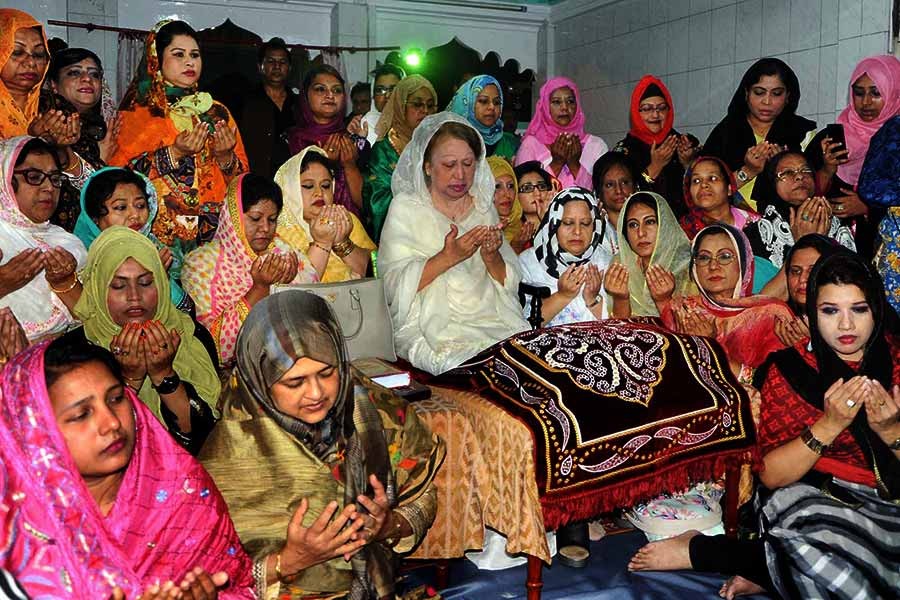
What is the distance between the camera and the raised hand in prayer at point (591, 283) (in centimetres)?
400

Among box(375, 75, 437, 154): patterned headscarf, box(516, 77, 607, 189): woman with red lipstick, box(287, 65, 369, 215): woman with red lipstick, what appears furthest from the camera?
box(516, 77, 607, 189): woman with red lipstick

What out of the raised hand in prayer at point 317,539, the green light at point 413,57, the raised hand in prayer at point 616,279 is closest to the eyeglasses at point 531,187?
the raised hand in prayer at point 616,279

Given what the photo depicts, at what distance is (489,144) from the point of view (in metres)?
5.57

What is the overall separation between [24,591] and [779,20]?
20.6ft

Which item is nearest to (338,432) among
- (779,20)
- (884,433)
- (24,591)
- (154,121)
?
(24,591)

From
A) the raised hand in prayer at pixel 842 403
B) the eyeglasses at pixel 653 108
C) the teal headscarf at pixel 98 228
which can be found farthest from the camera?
the eyeglasses at pixel 653 108

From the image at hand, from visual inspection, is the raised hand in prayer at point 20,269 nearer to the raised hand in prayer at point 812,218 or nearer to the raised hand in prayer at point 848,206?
the raised hand in prayer at point 812,218

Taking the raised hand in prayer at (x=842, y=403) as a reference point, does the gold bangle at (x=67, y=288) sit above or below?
above

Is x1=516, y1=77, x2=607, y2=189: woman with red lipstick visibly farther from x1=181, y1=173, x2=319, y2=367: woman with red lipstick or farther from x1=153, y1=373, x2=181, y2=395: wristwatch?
x1=153, y1=373, x2=181, y2=395: wristwatch

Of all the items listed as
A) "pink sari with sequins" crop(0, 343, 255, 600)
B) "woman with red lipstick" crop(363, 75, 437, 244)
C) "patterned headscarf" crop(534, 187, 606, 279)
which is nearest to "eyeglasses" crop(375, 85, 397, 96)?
"woman with red lipstick" crop(363, 75, 437, 244)

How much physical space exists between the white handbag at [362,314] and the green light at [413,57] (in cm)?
495

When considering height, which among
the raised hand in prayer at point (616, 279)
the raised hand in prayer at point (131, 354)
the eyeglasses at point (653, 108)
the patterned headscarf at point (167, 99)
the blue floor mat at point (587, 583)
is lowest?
the blue floor mat at point (587, 583)

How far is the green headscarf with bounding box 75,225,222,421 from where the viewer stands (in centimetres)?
315

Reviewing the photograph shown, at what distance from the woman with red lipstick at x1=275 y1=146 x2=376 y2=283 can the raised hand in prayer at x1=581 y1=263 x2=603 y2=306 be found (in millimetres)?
1038
